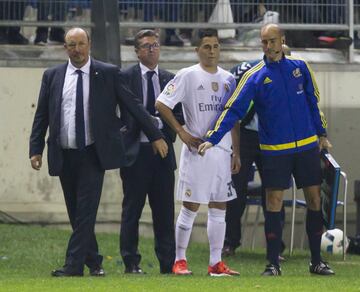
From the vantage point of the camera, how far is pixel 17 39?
16953 millimetres

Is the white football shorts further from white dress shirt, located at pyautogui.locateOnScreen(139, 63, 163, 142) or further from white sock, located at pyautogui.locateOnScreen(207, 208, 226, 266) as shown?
white dress shirt, located at pyautogui.locateOnScreen(139, 63, 163, 142)

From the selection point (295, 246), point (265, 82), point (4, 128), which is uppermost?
point (265, 82)

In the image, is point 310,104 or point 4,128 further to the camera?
point 4,128

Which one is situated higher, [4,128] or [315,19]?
[315,19]

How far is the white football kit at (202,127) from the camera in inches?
466

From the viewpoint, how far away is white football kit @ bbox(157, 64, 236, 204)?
38.9 feet

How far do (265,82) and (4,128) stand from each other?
18.3 feet

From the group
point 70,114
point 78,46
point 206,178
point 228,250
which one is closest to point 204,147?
point 206,178

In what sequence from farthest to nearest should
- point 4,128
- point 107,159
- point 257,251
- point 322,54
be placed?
point 322,54 → point 4,128 → point 257,251 → point 107,159

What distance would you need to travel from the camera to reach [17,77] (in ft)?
54.0

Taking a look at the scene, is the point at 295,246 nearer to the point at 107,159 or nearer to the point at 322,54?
the point at 322,54

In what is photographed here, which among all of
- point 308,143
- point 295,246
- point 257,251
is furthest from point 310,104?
point 295,246

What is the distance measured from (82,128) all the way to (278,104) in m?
1.62

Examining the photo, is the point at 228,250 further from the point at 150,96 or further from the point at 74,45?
the point at 74,45
